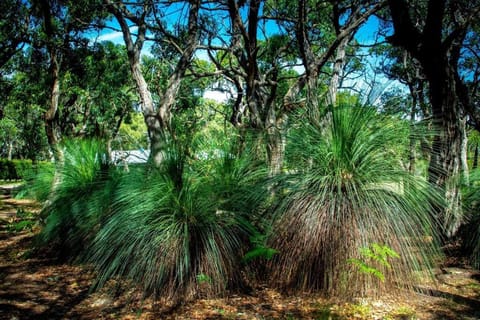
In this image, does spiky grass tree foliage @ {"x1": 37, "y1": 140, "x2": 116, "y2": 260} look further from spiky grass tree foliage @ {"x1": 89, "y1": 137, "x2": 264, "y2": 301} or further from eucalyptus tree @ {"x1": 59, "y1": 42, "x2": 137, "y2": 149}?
eucalyptus tree @ {"x1": 59, "y1": 42, "x2": 137, "y2": 149}

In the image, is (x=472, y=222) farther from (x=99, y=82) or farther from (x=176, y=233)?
(x=99, y=82)

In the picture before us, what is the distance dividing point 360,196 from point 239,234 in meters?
1.14

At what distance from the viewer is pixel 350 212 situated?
9.34ft

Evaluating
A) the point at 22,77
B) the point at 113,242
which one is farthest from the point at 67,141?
the point at 22,77

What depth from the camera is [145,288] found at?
294cm

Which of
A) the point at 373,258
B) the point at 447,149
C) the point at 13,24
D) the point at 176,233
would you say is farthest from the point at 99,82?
the point at 373,258

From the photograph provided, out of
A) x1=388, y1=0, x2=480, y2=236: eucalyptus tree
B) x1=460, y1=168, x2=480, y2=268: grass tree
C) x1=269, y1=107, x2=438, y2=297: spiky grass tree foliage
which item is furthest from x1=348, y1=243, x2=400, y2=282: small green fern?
x1=388, y1=0, x2=480, y2=236: eucalyptus tree

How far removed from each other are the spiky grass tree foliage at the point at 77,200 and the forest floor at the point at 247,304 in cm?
61

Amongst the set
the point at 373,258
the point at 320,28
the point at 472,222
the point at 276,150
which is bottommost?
the point at 373,258

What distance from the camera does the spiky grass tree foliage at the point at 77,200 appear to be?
4.12 m

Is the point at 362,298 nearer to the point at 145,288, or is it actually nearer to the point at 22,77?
the point at 145,288

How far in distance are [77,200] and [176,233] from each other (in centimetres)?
204

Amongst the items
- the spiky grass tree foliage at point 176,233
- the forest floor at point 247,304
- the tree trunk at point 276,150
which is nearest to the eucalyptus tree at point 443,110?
the forest floor at point 247,304

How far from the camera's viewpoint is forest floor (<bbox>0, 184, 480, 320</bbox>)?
2.63m
